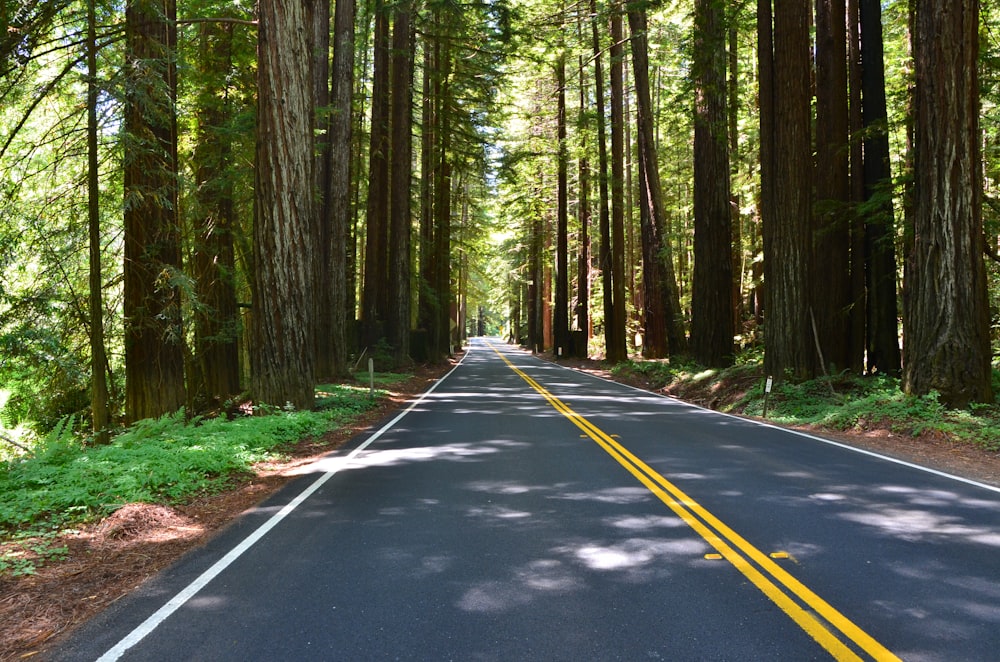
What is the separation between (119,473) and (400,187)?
19941 millimetres

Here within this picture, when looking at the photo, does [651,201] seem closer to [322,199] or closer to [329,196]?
[329,196]

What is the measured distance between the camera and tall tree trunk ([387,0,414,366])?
24.5 m

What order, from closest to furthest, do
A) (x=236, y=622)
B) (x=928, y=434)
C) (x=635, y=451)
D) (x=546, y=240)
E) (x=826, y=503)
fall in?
(x=236, y=622)
(x=826, y=503)
(x=635, y=451)
(x=928, y=434)
(x=546, y=240)

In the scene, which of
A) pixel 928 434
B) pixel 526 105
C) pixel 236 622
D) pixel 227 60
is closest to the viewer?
pixel 236 622

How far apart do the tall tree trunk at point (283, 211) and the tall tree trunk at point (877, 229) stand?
1279cm

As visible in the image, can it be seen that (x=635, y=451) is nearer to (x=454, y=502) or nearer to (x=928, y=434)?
(x=454, y=502)

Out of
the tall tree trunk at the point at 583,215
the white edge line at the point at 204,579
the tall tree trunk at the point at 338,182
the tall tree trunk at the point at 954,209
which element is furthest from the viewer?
the tall tree trunk at the point at 583,215

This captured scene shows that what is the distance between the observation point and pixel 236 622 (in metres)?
3.89

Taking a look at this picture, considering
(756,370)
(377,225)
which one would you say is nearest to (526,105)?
(377,225)

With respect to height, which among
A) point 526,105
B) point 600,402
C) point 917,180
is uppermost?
point 526,105

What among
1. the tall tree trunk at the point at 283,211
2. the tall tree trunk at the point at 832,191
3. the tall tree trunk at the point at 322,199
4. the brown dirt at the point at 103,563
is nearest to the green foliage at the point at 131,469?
the brown dirt at the point at 103,563

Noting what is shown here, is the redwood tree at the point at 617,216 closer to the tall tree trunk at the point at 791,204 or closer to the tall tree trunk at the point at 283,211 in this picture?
the tall tree trunk at the point at 791,204

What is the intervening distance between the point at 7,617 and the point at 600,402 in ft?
44.1

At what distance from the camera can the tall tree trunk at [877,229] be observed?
1593 cm
